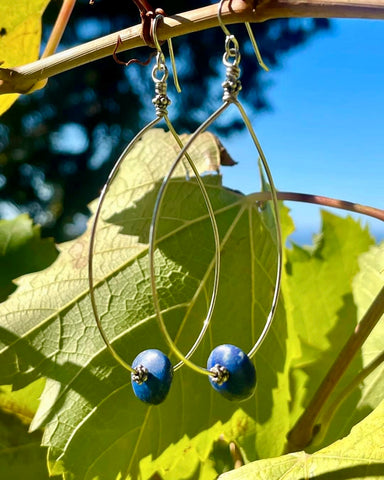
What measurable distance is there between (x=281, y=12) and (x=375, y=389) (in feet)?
0.83

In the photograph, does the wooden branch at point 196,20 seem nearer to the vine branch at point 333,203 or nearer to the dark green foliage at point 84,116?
the vine branch at point 333,203

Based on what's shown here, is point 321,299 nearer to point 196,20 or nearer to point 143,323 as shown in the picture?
point 143,323

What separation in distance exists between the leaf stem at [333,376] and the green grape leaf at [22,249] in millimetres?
237

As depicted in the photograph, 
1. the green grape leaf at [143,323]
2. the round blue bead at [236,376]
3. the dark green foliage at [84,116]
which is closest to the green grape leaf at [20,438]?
the green grape leaf at [143,323]

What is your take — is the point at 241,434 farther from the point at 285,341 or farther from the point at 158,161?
the point at 158,161

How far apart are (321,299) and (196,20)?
0.81 feet

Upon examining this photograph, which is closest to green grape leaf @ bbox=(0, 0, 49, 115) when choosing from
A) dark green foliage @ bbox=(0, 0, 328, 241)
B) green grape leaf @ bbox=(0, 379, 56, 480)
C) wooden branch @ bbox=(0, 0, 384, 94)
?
wooden branch @ bbox=(0, 0, 384, 94)

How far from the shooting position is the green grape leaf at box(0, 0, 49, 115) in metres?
0.43

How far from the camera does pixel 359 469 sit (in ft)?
0.88

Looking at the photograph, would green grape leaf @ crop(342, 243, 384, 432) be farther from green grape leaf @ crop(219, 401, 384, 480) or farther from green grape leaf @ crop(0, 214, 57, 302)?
green grape leaf @ crop(0, 214, 57, 302)

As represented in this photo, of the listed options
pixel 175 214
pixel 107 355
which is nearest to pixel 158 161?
pixel 175 214

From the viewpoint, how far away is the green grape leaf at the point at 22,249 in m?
0.47

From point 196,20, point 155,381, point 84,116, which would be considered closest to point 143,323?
point 155,381

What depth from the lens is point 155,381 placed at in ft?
1.09
